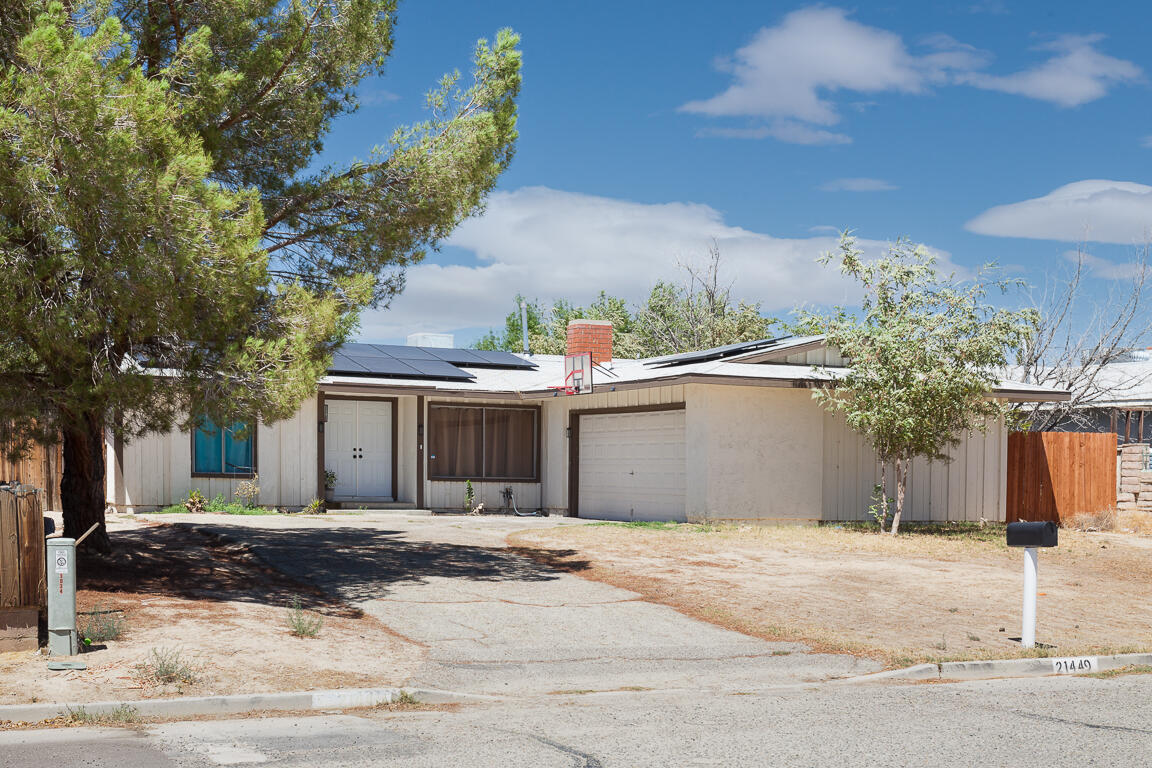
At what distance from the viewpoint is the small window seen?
2129 centimetres

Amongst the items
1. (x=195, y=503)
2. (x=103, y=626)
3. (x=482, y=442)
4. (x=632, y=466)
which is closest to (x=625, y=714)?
(x=103, y=626)

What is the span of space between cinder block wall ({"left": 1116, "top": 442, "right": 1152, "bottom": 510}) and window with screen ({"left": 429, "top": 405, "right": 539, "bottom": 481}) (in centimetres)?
1235

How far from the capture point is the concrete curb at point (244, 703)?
23.8 feet

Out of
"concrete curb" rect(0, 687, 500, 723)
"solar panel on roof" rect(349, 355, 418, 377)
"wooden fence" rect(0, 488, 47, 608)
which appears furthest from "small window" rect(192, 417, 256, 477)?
"concrete curb" rect(0, 687, 500, 723)

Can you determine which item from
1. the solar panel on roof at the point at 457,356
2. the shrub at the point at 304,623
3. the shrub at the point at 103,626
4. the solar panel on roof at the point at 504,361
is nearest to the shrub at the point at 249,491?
the solar panel on roof at the point at 457,356

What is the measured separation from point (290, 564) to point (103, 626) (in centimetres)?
458

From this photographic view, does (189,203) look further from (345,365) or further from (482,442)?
(482,442)

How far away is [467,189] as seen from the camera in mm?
13719

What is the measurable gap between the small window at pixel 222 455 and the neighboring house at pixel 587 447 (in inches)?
1.2

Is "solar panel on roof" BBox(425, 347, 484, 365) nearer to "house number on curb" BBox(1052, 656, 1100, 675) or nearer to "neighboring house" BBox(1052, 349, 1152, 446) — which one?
"neighboring house" BBox(1052, 349, 1152, 446)

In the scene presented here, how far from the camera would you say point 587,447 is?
933 inches

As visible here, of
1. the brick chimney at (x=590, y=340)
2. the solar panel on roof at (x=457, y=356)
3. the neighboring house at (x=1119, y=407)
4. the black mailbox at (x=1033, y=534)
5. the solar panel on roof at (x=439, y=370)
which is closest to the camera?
the black mailbox at (x=1033, y=534)

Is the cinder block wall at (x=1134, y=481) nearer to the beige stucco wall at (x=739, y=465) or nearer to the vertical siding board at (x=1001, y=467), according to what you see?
the vertical siding board at (x=1001, y=467)

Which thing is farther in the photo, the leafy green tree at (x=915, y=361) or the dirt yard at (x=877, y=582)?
the leafy green tree at (x=915, y=361)
